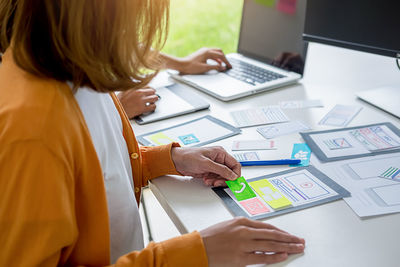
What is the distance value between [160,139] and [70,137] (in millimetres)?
452

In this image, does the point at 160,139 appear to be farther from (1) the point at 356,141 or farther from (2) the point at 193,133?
(1) the point at 356,141

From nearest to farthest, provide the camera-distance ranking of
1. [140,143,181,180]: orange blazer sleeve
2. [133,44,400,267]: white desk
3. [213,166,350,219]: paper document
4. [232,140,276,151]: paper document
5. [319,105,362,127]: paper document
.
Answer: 1. [133,44,400,267]: white desk
2. [213,166,350,219]: paper document
3. [140,143,181,180]: orange blazer sleeve
4. [232,140,276,151]: paper document
5. [319,105,362,127]: paper document

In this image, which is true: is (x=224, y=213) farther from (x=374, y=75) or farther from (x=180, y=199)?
(x=374, y=75)

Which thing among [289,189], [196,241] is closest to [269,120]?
[289,189]

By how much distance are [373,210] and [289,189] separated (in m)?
0.15

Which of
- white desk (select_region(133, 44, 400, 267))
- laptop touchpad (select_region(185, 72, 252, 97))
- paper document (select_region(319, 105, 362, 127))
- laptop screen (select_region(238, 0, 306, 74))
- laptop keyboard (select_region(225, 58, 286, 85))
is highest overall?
laptop screen (select_region(238, 0, 306, 74))

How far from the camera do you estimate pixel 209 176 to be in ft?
2.73

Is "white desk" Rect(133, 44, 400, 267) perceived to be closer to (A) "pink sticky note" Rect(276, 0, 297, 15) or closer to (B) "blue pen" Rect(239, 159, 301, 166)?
(B) "blue pen" Rect(239, 159, 301, 166)

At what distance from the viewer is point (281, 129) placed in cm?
105

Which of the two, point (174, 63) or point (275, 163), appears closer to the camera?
point (275, 163)

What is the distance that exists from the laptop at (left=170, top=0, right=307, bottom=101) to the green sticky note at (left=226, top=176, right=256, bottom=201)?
1.43 ft

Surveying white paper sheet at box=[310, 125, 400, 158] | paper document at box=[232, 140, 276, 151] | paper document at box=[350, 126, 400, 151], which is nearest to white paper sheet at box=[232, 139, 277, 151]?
paper document at box=[232, 140, 276, 151]

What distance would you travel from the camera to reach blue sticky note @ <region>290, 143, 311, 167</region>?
0.89m

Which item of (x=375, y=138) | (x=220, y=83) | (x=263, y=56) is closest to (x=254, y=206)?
(x=375, y=138)
